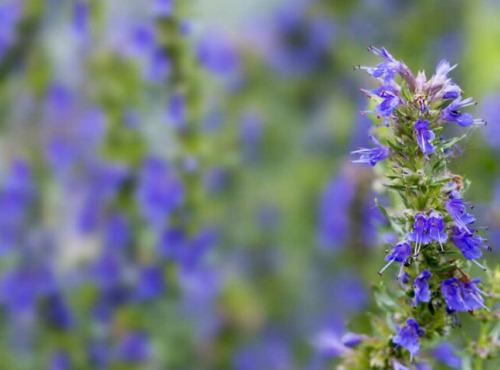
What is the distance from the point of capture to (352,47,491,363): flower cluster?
1116 mm

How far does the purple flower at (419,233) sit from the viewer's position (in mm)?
1105

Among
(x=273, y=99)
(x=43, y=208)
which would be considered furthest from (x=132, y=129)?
(x=273, y=99)

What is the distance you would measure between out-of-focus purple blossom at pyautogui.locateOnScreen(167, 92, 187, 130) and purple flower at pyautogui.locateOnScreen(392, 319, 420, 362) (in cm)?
109

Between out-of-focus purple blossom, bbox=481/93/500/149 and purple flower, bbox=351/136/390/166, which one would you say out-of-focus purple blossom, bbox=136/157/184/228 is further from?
purple flower, bbox=351/136/390/166

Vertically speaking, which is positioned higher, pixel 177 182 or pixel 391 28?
pixel 391 28

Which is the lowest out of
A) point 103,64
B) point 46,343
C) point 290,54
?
point 46,343

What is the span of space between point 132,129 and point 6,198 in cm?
41

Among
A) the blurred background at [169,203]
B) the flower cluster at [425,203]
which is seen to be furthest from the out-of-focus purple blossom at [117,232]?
the flower cluster at [425,203]

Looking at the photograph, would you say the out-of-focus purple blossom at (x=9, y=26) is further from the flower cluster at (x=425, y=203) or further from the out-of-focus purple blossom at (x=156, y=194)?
the flower cluster at (x=425, y=203)

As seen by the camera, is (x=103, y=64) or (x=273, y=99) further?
(x=273, y=99)

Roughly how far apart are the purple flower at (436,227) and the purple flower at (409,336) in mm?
116

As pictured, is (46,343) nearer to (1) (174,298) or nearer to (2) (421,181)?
(1) (174,298)

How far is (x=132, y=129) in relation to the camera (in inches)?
88.8

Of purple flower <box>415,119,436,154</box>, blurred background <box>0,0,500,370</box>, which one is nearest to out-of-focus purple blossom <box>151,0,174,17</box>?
blurred background <box>0,0,500,370</box>
